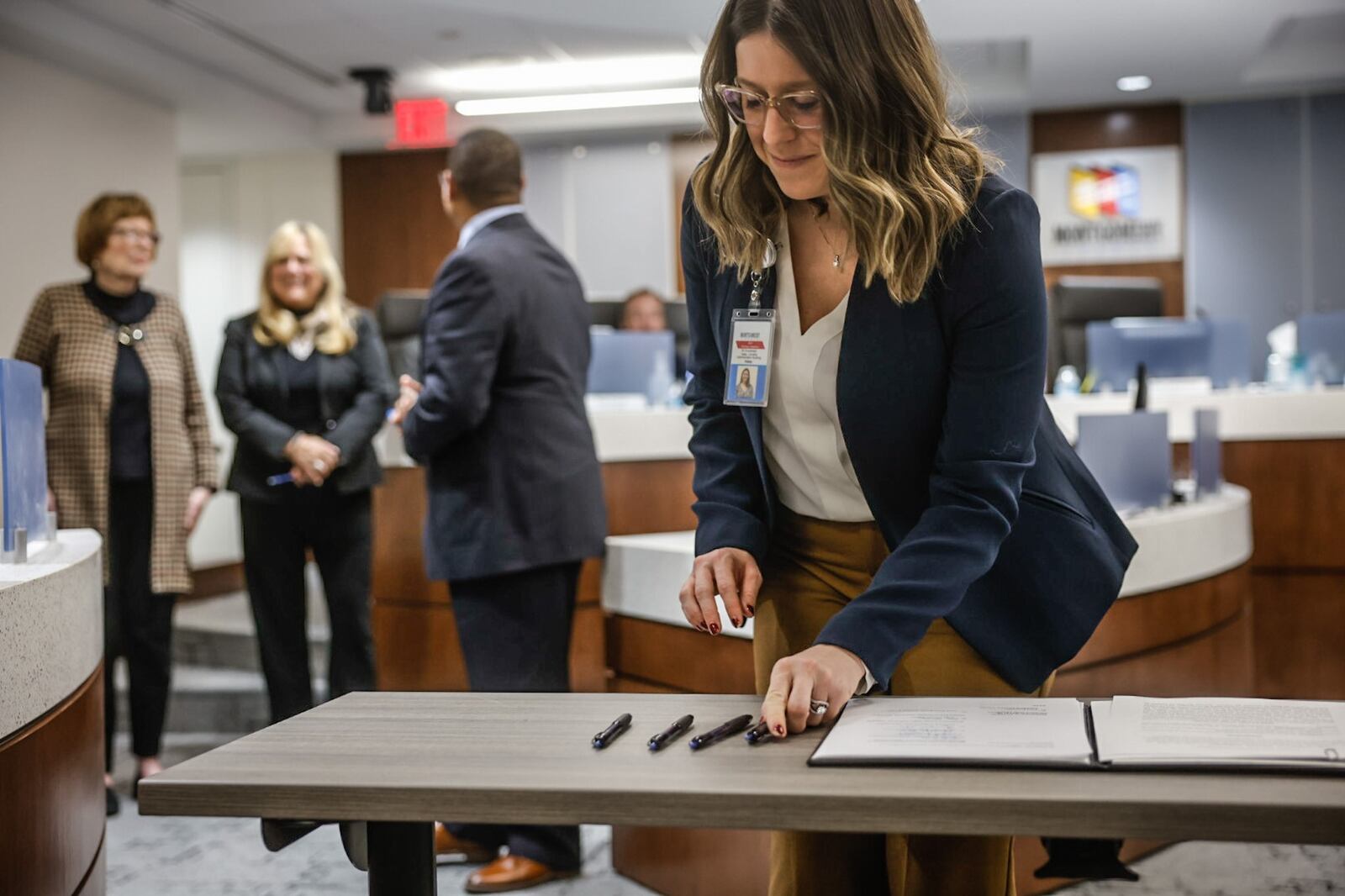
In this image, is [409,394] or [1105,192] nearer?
[409,394]

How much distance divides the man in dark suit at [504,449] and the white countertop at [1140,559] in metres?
0.10

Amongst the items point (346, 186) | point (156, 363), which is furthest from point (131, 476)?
point (346, 186)

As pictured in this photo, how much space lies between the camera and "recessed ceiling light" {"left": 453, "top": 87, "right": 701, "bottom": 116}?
25.2ft

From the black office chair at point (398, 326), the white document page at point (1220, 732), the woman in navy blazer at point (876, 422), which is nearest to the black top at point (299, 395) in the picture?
the black office chair at point (398, 326)

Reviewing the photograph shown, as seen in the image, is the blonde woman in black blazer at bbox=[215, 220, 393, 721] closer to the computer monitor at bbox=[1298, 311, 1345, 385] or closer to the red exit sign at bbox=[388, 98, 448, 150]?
the computer monitor at bbox=[1298, 311, 1345, 385]

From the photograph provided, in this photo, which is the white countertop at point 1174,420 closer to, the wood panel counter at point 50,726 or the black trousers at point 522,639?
the black trousers at point 522,639

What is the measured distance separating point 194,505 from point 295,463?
0.45 m

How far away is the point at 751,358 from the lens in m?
1.28

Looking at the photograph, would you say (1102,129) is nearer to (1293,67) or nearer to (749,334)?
(1293,67)

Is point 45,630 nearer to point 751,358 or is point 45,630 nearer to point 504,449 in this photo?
point 751,358

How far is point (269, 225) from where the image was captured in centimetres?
878

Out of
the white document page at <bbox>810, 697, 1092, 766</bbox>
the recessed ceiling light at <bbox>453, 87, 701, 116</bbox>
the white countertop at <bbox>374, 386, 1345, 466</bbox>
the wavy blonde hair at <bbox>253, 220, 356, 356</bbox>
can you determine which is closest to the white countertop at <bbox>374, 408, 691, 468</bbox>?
the white countertop at <bbox>374, 386, 1345, 466</bbox>

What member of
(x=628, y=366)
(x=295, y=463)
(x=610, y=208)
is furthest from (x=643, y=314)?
(x=610, y=208)

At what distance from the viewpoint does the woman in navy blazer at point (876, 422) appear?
115 cm
